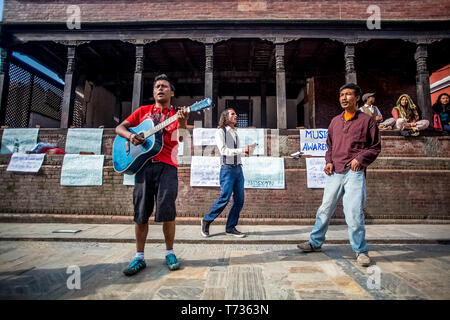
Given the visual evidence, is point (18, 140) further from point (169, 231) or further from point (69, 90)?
point (169, 231)

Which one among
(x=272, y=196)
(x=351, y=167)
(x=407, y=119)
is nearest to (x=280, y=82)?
(x=407, y=119)

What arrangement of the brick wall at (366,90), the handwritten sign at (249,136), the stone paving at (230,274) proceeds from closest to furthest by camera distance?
1. the stone paving at (230,274)
2. the handwritten sign at (249,136)
3. the brick wall at (366,90)

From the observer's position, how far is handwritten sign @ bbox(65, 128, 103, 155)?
6582 millimetres

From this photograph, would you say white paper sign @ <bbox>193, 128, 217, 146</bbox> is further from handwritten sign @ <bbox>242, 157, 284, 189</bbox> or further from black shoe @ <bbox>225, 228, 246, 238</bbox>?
black shoe @ <bbox>225, 228, 246, 238</bbox>

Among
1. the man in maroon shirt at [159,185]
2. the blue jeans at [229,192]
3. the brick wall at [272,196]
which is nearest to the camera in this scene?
the man in maroon shirt at [159,185]

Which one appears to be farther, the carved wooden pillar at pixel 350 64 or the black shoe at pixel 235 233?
the carved wooden pillar at pixel 350 64

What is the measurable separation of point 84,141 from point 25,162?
1.47 meters

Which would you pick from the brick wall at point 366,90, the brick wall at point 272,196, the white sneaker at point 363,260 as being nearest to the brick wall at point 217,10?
the brick wall at point 366,90

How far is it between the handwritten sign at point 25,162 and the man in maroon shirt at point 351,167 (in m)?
6.73

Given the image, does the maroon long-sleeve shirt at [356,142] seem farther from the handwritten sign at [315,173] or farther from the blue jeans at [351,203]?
the handwritten sign at [315,173]

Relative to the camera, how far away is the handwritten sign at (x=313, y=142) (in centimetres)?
627

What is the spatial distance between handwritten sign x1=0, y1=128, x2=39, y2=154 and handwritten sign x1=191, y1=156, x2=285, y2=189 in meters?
5.14

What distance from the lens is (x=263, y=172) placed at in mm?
5734
